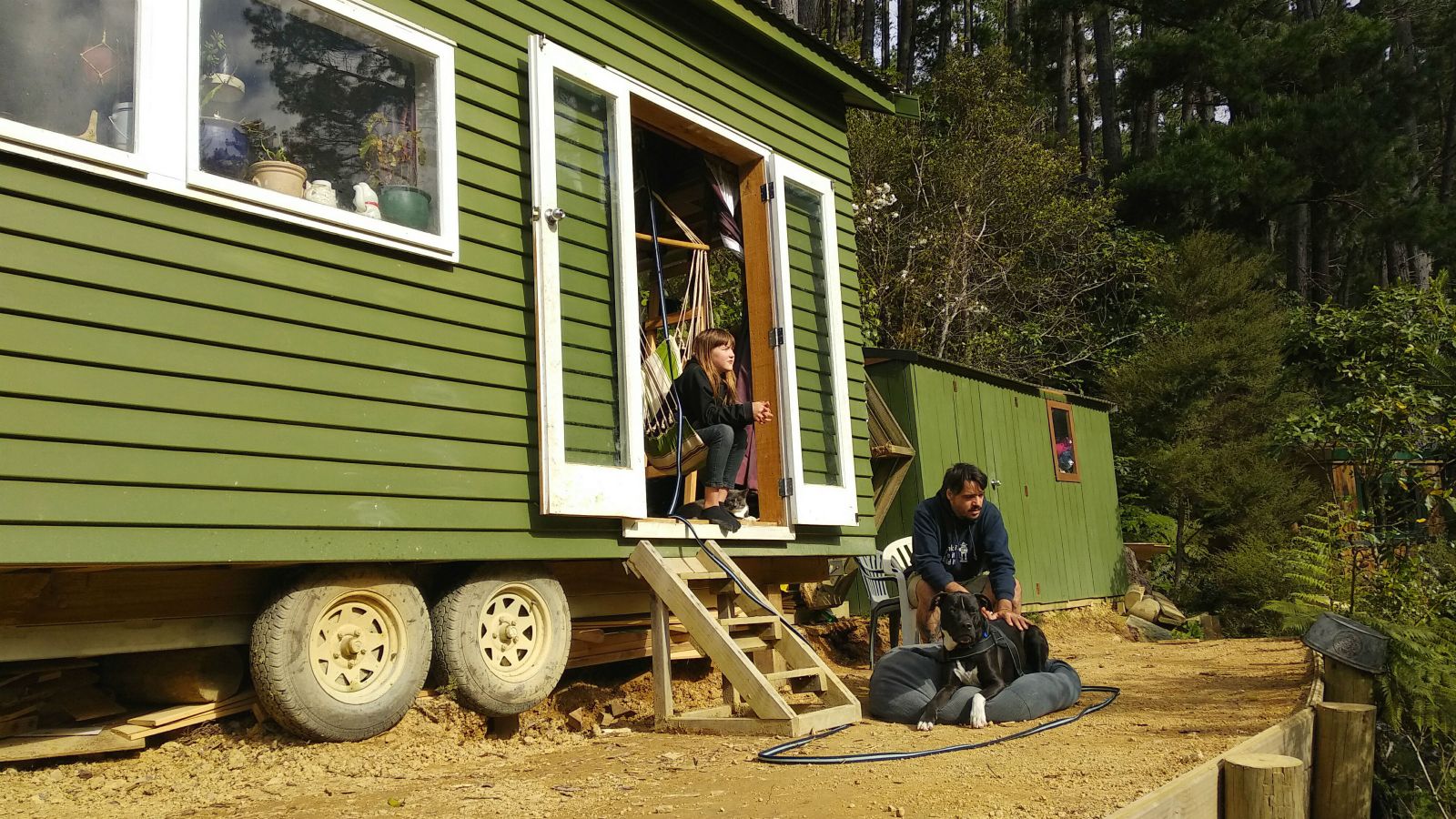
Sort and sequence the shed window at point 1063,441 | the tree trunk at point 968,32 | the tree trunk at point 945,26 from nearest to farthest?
the shed window at point 1063,441 < the tree trunk at point 968,32 < the tree trunk at point 945,26

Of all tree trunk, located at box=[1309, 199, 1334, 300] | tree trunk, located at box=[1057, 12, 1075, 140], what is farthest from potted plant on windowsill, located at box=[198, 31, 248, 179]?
tree trunk, located at box=[1057, 12, 1075, 140]

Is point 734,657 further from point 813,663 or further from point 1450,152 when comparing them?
point 1450,152

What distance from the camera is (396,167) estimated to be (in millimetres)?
4707

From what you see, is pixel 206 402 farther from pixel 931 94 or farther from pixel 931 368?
pixel 931 94

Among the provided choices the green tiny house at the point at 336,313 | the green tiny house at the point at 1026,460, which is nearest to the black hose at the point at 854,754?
the green tiny house at the point at 336,313

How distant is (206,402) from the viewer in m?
3.86

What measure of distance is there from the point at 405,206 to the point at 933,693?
3.14 metres

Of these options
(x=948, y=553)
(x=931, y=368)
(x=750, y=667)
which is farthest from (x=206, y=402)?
(x=931, y=368)

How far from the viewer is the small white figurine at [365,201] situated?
453cm

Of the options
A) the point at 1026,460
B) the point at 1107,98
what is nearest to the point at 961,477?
the point at 1026,460

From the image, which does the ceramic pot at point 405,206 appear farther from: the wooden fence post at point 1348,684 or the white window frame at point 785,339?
the wooden fence post at point 1348,684

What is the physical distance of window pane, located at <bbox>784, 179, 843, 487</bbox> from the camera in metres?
6.71

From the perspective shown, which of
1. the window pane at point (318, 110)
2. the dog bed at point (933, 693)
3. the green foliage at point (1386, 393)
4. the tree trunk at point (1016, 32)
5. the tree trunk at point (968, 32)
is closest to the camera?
the window pane at point (318, 110)

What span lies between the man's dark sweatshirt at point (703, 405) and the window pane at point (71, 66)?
3.21 metres
